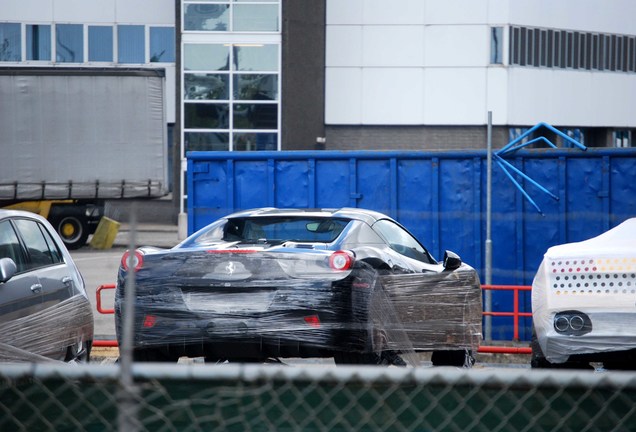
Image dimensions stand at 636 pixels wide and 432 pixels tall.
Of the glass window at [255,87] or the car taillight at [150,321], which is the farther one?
the glass window at [255,87]

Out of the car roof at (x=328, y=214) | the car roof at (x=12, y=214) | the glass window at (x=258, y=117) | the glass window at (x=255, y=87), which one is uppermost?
the glass window at (x=255, y=87)

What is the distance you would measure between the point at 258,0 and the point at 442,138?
25.2ft

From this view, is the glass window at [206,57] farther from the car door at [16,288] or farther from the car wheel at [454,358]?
the car door at [16,288]

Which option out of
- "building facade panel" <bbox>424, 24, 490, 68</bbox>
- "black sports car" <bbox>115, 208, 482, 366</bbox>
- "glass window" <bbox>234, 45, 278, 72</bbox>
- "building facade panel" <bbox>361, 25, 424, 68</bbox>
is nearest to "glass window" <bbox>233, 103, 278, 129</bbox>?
"glass window" <bbox>234, 45, 278, 72</bbox>

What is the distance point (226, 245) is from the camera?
25.2 ft

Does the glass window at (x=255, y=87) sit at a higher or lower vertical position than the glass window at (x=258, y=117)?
higher

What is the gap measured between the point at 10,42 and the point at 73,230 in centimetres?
1293

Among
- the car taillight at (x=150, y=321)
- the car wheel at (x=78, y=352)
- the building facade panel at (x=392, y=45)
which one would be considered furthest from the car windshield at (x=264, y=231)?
the building facade panel at (x=392, y=45)

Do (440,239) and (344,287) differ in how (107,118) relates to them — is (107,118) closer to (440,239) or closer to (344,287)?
(440,239)

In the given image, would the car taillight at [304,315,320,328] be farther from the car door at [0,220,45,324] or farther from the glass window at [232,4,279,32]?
the glass window at [232,4,279,32]

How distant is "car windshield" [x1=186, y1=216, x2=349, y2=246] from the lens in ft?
26.5

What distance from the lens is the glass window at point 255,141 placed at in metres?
32.9

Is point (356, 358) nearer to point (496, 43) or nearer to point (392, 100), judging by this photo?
point (392, 100)

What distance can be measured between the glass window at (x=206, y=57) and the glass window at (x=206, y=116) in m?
1.20
